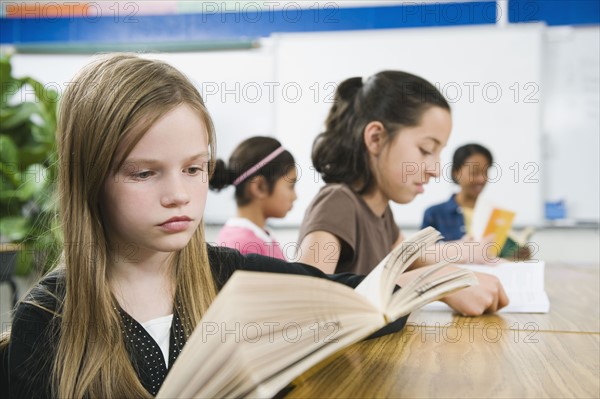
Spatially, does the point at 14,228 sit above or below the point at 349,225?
below

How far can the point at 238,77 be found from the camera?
3777 millimetres

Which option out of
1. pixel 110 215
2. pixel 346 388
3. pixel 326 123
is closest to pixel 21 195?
pixel 326 123

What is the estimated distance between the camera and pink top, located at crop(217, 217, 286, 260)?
5.98 feet

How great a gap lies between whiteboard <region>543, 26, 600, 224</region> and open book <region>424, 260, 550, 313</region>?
2233mm

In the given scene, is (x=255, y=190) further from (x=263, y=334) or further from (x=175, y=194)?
(x=263, y=334)

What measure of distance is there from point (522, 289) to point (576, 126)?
255cm

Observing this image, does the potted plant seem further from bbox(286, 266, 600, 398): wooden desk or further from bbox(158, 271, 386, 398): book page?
bbox(158, 271, 386, 398): book page

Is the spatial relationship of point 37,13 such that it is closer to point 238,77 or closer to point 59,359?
point 238,77

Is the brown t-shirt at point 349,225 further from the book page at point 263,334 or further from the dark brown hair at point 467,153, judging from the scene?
the dark brown hair at point 467,153

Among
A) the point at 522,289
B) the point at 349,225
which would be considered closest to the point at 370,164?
the point at 349,225

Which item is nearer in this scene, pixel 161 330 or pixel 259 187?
pixel 161 330

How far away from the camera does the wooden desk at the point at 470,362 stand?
0.54m

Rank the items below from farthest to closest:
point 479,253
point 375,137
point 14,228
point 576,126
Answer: point 14,228
point 576,126
point 479,253
point 375,137

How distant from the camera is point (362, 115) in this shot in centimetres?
147
